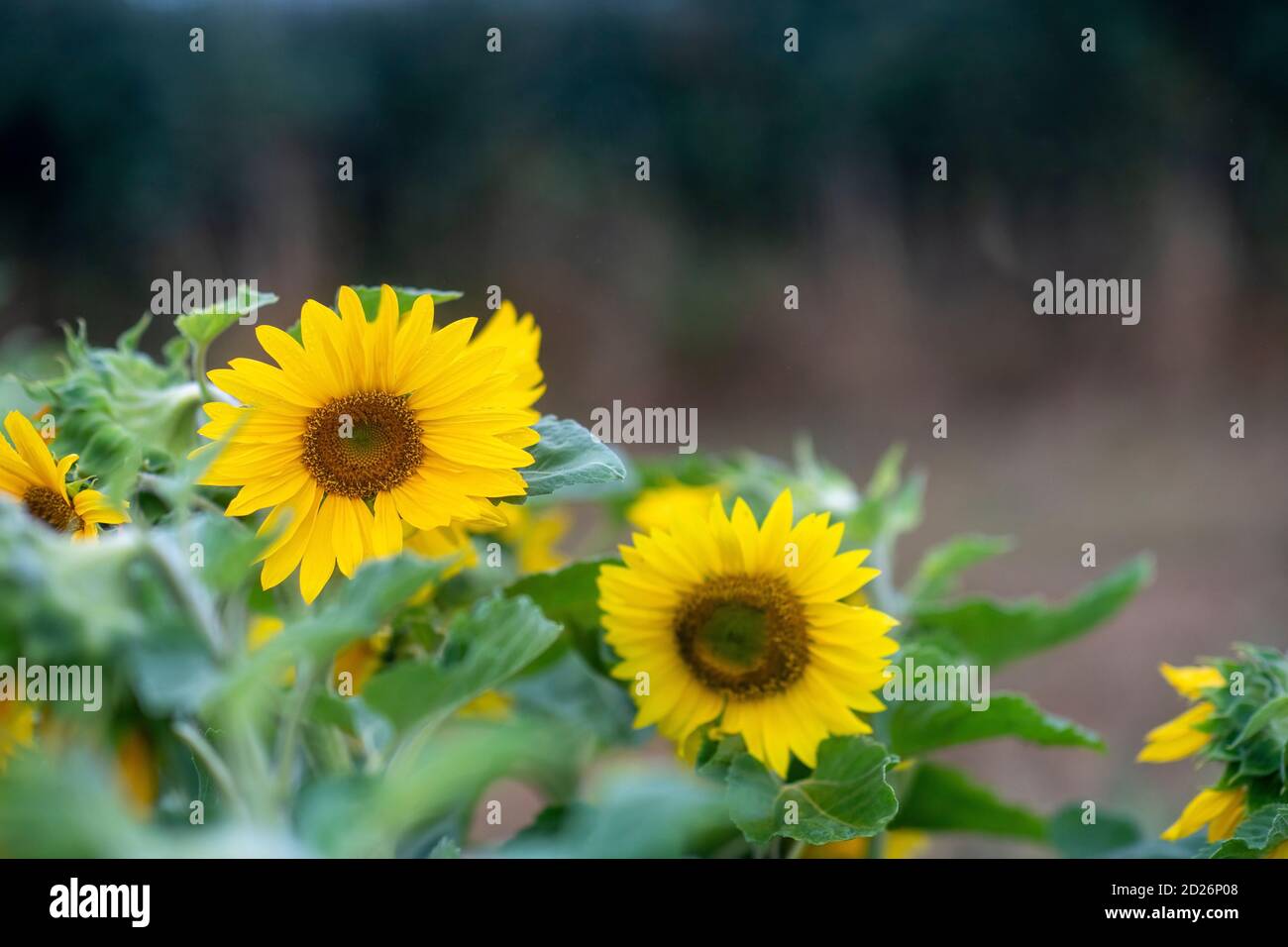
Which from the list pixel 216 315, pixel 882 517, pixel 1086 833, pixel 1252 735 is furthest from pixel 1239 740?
pixel 216 315

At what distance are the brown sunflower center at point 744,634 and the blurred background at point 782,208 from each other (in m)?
2.52

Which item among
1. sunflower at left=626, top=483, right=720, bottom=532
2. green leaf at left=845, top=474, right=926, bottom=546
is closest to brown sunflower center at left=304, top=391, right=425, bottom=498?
sunflower at left=626, top=483, right=720, bottom=532

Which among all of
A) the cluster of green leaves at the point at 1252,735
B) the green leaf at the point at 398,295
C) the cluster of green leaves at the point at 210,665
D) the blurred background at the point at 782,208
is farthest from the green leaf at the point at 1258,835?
the blurred background at the point at 782,208

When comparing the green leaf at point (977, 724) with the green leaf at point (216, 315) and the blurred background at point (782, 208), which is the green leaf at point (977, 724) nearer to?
the green leaf at point (216, 315)

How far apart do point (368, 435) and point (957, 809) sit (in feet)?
1.05

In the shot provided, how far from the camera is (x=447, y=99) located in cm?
350

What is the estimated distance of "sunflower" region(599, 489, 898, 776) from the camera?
446mm

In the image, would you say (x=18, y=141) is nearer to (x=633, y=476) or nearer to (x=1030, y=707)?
(x=633, y=476)

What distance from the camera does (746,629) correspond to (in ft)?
1.57

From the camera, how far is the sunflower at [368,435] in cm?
41

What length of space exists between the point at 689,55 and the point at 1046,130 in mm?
1032

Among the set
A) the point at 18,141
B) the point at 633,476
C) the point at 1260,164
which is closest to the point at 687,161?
the point at 1260,164

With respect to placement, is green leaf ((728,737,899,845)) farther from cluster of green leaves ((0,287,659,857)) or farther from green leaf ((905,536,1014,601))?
green leaf ((905,536,1014,601))

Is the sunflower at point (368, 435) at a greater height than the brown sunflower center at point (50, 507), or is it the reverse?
the sunflower at point (368, 435)
